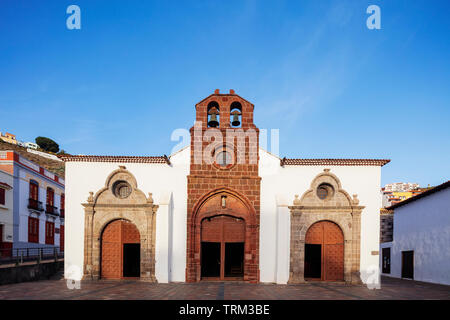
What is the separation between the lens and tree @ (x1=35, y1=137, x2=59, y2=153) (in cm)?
8869

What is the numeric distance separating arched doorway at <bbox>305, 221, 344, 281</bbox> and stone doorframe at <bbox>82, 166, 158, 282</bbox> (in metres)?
7.40

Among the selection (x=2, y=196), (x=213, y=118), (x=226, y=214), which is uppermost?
(x=213, y=118)

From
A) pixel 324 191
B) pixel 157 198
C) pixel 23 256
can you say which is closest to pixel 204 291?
pixel 157 198

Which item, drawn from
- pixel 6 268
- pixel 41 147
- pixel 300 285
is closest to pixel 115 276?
pixel 6 268

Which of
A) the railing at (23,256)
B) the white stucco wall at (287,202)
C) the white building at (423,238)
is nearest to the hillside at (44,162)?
the railing at (23,256)

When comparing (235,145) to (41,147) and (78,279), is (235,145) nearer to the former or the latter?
(78,279)

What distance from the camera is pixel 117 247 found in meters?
16.1

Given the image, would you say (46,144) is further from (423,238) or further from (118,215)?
(423,238)

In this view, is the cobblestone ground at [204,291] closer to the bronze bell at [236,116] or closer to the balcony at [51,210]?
the bronze bell at [236,116]

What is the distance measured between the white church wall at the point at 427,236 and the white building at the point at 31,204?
84.8 feet

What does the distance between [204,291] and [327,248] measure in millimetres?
6486

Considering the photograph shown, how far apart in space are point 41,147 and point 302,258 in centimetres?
8951

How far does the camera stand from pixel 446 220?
17.0 m

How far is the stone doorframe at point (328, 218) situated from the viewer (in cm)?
1570
